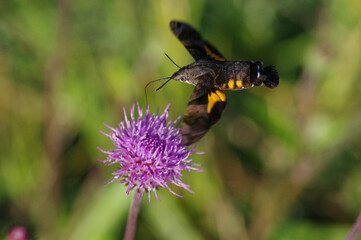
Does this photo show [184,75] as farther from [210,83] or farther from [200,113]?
[200,113]

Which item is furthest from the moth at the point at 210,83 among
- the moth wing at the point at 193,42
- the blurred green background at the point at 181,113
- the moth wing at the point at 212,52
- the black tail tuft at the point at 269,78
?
the blurred green background at the point at 181,113

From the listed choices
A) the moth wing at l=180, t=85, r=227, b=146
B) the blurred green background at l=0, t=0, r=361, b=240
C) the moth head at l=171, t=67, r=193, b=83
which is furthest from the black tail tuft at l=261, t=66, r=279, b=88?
the blurred green background at l=0, t=0, r=361, b=240

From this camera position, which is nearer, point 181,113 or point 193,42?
point 193,42

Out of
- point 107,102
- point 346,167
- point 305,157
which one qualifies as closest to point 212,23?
point 107,102

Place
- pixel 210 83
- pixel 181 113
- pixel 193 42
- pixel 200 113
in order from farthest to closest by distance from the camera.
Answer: pixel 181 113 → pixel 193 42 → pixel 210 83 → pixel 200 113

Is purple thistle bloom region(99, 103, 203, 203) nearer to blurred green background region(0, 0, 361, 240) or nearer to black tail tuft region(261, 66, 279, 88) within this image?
black tail tuft region(261, 66, 279, 88)

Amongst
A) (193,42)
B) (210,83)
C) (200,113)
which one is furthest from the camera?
(193,42)

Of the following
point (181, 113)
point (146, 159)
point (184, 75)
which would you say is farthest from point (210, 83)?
point (181, 113)

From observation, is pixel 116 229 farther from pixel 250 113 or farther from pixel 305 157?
pixel 305 157
